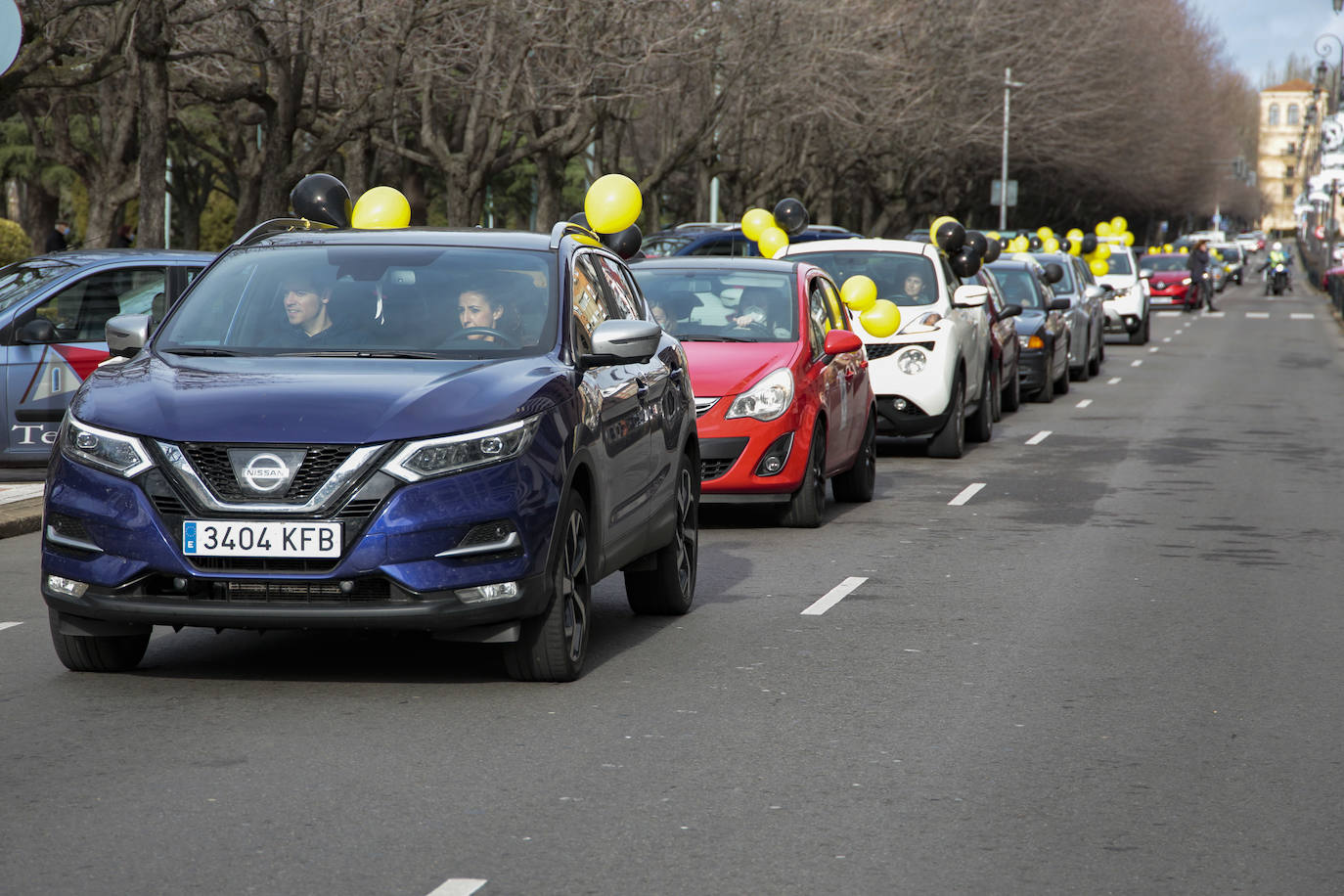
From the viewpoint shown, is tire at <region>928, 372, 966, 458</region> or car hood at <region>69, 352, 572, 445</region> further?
tire at <region>928, 372, 966, 458</region>

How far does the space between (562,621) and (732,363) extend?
17.1ft

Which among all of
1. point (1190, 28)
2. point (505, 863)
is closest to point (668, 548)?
point (505, 863)

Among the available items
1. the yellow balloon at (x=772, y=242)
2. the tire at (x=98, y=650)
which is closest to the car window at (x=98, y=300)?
the tire at (x=98, y=650)

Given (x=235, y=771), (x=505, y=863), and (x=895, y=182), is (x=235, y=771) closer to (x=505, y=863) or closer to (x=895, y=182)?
(x=505, y=863)

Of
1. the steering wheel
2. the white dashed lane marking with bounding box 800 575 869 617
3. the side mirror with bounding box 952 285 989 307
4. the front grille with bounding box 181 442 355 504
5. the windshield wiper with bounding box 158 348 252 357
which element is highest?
the steering wheel

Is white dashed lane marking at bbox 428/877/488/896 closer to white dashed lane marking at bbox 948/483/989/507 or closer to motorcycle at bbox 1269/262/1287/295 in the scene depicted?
white dashed lane marking at bbox 948/483/989/507

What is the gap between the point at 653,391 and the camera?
864 cm

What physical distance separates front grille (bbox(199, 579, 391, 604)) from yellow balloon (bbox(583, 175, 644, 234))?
8.09m

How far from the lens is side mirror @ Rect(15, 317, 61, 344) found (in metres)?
13.0

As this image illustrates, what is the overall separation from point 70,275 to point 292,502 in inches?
298

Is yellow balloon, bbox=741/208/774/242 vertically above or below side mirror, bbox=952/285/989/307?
above

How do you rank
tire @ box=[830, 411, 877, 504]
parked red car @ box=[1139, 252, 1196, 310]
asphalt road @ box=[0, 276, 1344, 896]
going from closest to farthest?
asphalt road @ box=[0, 276, 1344, 896]
tire @ box=[830, 411, 877, 504]
parked red car @ box=[1139, 252, 1196, 310]

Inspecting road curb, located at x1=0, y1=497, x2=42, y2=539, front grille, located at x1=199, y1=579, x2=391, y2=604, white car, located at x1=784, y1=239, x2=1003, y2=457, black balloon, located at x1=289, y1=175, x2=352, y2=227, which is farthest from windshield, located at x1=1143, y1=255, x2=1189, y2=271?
front grille, located at x1=199, y1=579, x2=391, y2=604

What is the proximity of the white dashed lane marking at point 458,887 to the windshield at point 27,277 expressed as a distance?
9.53 metres
